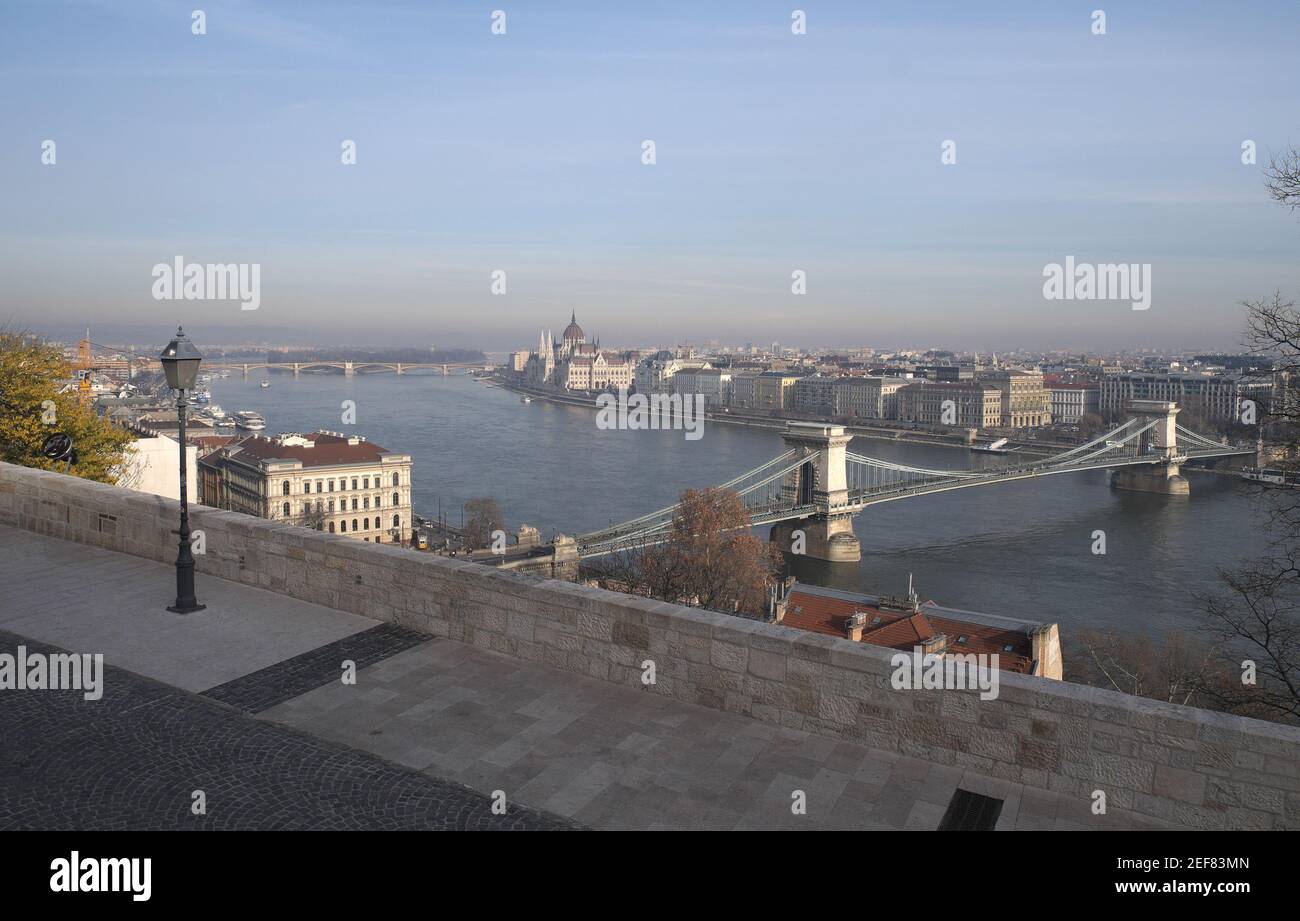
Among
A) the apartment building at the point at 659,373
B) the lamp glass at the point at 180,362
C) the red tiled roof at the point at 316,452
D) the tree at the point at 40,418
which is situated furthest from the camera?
the apartment building at the point at 659,373

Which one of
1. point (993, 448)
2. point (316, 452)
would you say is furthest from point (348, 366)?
point (316, 452)

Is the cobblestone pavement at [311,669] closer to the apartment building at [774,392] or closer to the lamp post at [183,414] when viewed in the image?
the lamp post at [183,414]

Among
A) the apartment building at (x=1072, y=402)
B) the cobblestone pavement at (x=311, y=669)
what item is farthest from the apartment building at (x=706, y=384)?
the cobblestone pavement at (x=311, y=669)

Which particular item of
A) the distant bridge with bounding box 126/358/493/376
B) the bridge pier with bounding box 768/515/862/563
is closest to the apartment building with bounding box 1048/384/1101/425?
the bridge pier with bounding box 768/515/862/563

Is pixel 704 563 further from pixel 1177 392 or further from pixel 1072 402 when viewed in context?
pixel 1072 402
